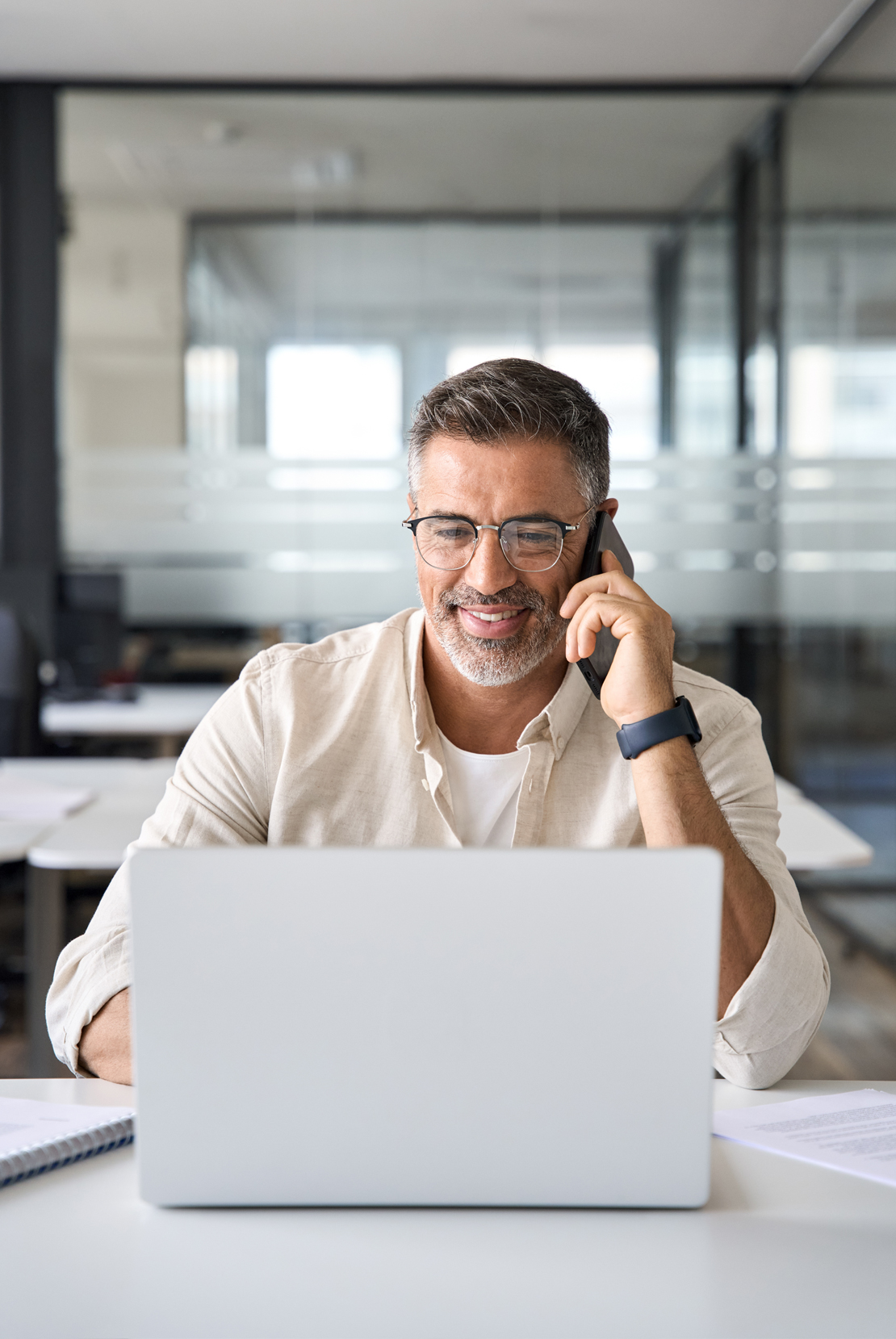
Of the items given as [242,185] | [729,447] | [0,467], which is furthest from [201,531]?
[729,447]

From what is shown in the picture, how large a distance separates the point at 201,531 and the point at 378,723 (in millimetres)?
3964

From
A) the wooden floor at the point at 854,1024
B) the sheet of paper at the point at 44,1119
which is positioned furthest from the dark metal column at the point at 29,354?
the sheet of paper at the point at 44,1119

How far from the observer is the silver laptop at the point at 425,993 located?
0.79 meters

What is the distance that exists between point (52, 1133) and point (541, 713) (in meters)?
0.74

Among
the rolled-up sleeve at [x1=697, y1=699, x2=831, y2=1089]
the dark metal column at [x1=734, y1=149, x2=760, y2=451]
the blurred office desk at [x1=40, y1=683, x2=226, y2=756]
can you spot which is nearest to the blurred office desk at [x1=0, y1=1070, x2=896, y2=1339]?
the rolled-up sleeve at [x1=697, y1=699, x2=831, y2=1089]

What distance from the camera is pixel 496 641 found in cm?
147

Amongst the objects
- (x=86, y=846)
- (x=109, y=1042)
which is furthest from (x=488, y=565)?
(x=86, y=846)

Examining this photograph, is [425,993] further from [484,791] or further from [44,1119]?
[484,791]

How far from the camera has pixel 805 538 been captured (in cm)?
501

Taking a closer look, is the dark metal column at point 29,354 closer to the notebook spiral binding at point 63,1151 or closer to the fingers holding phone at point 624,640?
the fingers holding phone at point 624,640

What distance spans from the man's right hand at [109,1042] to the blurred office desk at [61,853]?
0.85 metres

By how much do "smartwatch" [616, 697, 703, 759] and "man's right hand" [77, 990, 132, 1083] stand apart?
567mm

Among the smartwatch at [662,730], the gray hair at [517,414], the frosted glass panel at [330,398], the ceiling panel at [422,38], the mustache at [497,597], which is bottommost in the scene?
the smartwatch at [662,730]

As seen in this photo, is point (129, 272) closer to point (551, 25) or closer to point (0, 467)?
point (0, 467)
